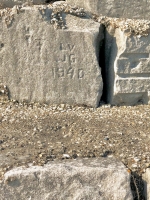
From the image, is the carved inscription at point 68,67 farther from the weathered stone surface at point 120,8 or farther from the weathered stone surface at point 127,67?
the weathered stone surface at point 120,8

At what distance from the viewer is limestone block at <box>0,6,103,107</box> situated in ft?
12.7

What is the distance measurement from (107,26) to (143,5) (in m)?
0.48

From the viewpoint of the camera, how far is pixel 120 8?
413 cm

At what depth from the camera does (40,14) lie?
3832mm

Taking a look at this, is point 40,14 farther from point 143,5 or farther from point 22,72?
point 143,5

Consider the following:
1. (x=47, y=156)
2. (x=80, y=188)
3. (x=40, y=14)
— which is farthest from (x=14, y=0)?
(x=80, y=188)

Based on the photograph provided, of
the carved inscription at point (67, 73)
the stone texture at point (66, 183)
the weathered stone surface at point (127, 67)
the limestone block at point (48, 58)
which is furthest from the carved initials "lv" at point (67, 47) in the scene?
the stone texture at point (66, 183)

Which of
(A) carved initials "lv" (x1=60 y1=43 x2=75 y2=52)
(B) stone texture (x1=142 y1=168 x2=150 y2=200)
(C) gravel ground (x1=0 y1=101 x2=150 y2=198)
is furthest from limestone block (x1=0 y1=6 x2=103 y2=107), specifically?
(B) stone texture (x1=142 y1=168 x2=150 y2=200)

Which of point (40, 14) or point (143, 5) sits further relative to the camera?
point (143, 5)

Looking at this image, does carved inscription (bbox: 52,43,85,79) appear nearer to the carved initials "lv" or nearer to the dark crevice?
the carved initials "lv"

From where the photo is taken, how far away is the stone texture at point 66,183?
257 centimetres

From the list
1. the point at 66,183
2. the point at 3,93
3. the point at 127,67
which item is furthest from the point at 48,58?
the point at 66,183

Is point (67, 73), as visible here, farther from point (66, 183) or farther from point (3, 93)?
point (66, 183)

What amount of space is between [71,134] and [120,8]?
167 centimetres
